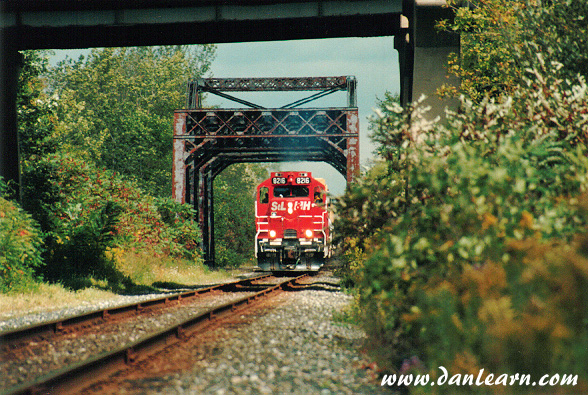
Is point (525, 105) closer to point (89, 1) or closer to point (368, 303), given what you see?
point (368, 303)

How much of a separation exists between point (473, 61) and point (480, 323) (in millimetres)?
10915

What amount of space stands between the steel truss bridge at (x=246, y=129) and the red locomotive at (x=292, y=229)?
9.69 feet

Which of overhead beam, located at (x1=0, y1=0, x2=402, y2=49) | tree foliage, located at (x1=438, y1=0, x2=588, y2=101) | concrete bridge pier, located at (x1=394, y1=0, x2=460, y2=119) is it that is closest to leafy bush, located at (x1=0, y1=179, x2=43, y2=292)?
overhead beam, located at (x1=0, y1=0, x2=402, y2=49)

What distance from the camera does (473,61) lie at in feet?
43.2

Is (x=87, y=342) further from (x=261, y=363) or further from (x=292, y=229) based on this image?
(x=292, y=229)

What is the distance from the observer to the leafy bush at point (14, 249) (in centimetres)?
1205

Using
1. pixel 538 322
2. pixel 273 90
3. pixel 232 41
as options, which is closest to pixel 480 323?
pixel 538 322

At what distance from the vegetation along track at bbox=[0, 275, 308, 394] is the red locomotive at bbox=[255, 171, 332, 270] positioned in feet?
32.2

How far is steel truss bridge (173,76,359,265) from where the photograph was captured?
24328 mm

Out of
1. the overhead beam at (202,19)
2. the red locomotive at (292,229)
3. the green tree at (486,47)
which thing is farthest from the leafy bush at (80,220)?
the green tree at (486,47)

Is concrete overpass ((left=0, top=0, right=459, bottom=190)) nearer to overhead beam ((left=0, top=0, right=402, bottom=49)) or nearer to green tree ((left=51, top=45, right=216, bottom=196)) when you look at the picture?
overhead beam ((left=0, top=0, right=402, bottom=49))

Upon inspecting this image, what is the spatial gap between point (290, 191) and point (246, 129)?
194 inches

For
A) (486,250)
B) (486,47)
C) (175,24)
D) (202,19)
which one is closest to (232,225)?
(175,24)

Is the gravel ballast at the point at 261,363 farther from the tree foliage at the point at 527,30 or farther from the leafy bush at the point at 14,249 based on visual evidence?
the tree foliage at the point at 527,30
